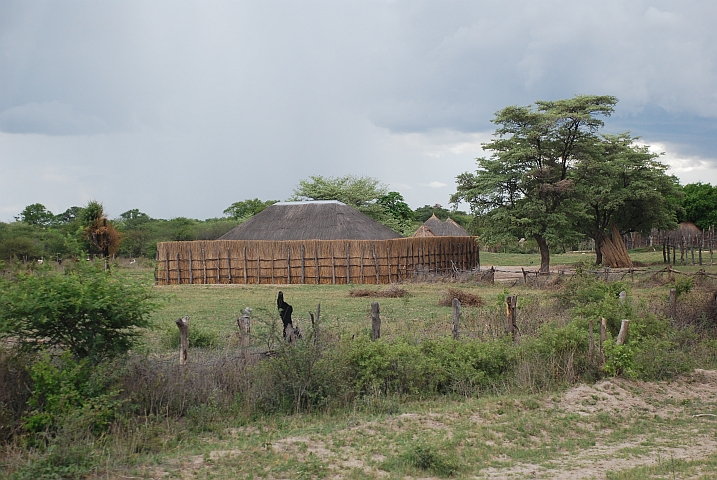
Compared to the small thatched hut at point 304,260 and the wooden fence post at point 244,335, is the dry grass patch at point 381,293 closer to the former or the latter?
the small thatched hut at point 304,260

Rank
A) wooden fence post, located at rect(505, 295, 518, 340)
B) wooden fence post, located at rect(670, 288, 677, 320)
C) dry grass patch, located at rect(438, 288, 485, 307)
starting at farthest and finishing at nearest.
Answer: dry grass patch, located at rect(438, 288, 485, 307) < wooden fence post, located at rect(670, 288, 677, 320) < wooden fence post, located at rect(505, 295, 518, 340)

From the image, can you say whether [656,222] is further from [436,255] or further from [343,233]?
[343,233]

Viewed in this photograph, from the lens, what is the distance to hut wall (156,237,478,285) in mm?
29969

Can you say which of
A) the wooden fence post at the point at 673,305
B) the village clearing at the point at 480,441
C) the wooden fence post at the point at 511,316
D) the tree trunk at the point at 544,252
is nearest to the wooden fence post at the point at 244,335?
the village clearing at the point at 480,441

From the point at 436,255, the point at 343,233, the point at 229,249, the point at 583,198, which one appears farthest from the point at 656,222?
the point at 229,249

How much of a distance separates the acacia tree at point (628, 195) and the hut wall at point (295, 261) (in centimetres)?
1001

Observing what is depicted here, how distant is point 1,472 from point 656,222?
37124 mm

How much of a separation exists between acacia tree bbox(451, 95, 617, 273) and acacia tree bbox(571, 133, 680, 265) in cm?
281

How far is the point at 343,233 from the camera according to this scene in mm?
33500

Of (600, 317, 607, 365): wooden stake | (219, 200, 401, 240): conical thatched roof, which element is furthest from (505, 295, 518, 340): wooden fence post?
(219, 200, 401, 240): conical thatched roof

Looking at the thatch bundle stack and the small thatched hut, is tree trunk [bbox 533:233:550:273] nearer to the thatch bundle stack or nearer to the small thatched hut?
the small thatched hut

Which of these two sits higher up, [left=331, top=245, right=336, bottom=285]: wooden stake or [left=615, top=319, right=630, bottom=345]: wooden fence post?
[left=331, top=245, right=336, bottom=285]: wooden stake

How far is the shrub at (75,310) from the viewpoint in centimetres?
712

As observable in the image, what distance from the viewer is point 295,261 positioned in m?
30.3
